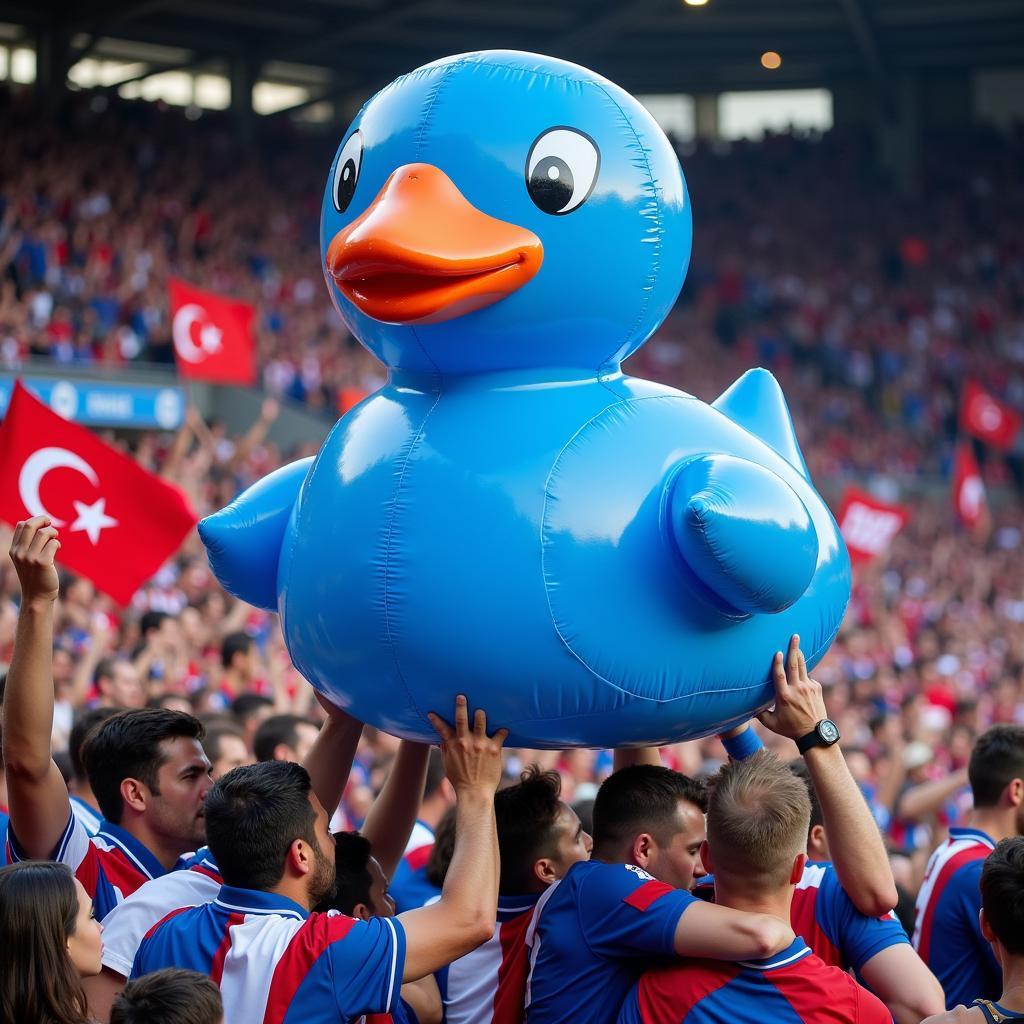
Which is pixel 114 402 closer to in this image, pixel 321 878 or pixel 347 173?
pixel 347 173

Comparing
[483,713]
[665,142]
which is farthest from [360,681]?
[665,142]

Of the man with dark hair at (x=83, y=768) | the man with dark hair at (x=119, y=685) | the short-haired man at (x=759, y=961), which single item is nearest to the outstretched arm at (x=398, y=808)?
the man with dark hair at (x=83, y=768)

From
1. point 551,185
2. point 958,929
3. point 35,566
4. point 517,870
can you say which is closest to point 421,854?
point 517,870

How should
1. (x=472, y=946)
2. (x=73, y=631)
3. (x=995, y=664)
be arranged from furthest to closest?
(x=995, y=664) < (x=73, y=631) < (x=472, y=946)

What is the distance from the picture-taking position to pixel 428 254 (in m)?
2.67

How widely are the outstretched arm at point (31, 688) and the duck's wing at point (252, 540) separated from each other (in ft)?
1.20

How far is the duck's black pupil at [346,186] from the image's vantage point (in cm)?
297

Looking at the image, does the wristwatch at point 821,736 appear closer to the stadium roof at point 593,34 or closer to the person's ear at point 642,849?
the person's ear at point 642,849

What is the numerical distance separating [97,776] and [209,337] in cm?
803

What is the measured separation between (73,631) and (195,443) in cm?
584

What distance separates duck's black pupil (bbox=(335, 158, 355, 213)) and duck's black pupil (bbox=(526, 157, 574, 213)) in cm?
39

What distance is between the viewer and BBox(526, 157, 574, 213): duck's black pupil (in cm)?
280

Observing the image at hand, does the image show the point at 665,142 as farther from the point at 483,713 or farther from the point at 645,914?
the point at 645,914

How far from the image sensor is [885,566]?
1759 cm
